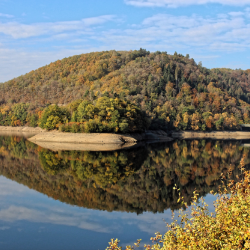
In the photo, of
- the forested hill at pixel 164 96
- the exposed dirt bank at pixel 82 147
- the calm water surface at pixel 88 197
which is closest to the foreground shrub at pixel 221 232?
the calm water surface at pixel 88 197

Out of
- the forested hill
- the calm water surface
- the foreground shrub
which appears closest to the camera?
the foreground shrub

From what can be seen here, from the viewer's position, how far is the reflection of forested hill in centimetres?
2766

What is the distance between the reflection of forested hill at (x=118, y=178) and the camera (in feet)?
90.7

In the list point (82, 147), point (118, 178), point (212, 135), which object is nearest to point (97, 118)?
point (82, 147)

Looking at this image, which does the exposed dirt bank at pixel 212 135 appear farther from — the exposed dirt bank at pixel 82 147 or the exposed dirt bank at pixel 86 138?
the exposed dirt bank at pixel 82 147

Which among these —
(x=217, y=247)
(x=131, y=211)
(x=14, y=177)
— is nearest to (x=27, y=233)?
(x=131, y=211)

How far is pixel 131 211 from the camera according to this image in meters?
24.8

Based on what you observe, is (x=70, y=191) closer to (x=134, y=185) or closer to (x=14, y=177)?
(x=134, y=185)

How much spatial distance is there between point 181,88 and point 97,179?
129589 millimetres

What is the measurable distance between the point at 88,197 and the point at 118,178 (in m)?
9.14

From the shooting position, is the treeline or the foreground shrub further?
the treeline

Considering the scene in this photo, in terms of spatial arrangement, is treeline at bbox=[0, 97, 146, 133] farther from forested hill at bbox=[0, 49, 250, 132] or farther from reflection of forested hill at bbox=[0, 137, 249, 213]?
reflection of forested hill at bbox=[0, 137, 249, 213]

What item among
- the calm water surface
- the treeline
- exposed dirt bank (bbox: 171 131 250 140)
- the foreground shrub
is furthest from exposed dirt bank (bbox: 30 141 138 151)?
the foreground shrub

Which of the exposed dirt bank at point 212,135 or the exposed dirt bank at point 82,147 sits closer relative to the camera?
A: the exposed dirt bank at point 82,147
